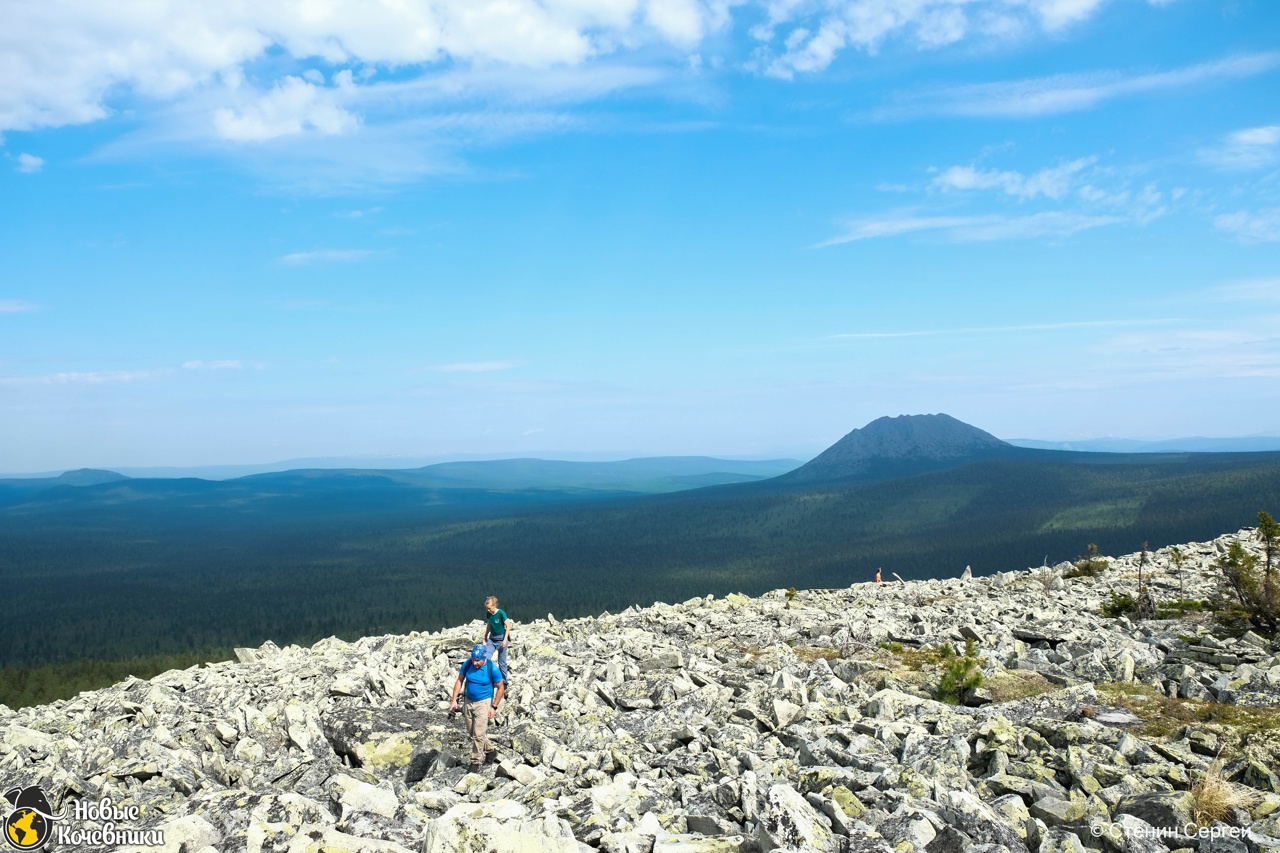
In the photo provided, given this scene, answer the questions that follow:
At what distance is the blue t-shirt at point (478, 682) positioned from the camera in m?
14.1

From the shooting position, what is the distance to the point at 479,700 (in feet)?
46.4

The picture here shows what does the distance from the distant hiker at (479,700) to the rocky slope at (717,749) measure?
39 cm

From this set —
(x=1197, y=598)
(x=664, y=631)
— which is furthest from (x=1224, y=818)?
(x=1197, y=598)

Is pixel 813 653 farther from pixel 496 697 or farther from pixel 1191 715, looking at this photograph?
pixel 496 697

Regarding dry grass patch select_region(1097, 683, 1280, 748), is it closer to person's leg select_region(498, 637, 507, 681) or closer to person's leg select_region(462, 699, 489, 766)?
person's leg select_region(462, 699, 489, 766)

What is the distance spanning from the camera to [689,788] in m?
11.2

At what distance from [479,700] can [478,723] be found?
406 millimetres

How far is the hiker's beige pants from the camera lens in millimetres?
13883

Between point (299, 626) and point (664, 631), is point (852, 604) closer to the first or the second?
point (664, 631)

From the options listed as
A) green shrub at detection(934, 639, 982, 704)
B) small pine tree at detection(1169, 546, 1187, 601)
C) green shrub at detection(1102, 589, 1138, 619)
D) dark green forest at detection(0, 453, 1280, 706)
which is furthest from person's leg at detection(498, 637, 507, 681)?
dark green forest at detection(0, 453, 1280, 706)

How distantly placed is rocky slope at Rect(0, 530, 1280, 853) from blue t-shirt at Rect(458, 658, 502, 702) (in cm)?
99

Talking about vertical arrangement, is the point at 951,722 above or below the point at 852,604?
above

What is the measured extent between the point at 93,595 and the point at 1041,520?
670 feet

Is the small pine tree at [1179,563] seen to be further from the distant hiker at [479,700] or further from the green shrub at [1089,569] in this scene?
the distant hiker at [479,700]
